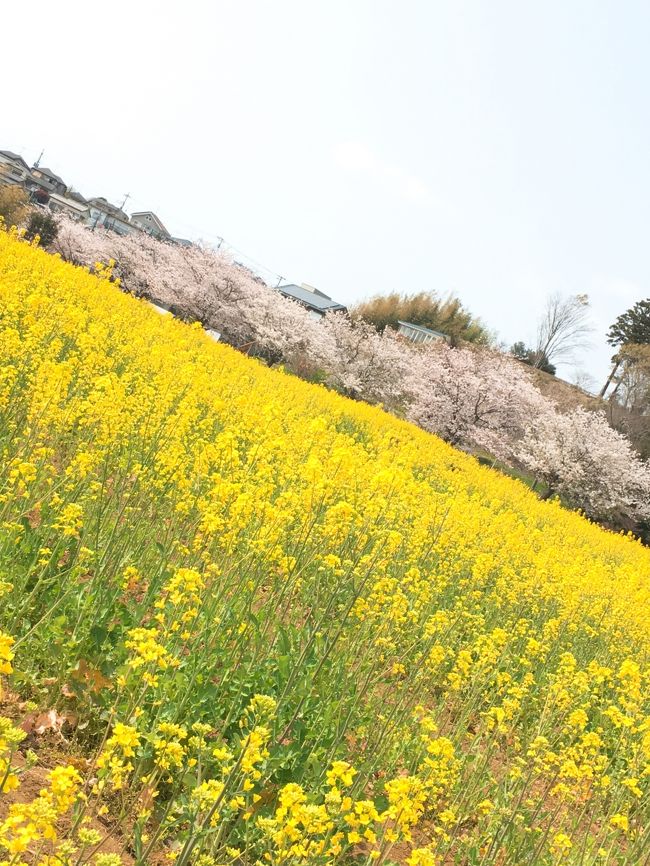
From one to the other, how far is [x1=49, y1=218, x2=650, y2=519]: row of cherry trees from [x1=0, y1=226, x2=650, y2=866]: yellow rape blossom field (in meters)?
21.8

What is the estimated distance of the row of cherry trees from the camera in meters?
28.1

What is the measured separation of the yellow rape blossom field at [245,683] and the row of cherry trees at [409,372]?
21816 millimetres

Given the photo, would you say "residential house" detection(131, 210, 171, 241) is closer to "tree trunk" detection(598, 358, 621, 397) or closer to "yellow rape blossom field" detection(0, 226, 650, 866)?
"tree trunk" detection(598, 358, 621, 397)

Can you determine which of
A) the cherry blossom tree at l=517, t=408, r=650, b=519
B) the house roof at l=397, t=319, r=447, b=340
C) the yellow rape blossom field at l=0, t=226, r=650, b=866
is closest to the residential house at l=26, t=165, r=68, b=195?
the house roof at l=397, t=319, r=447, b=340

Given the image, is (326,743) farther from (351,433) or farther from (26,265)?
(351,433)

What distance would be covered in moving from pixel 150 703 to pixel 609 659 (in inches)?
211

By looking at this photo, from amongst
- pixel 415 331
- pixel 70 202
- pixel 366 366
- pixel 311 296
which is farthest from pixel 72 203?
pixel 366 366

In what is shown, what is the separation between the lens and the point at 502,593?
6746 millimetres

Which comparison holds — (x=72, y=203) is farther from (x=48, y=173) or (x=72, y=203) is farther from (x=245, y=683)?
(x=245, y=683)

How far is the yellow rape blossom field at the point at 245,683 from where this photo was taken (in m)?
2.22

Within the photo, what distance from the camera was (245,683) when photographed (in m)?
3.21

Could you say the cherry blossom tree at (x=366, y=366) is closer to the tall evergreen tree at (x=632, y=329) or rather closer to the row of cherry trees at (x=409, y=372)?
the row of cherry trees at (x=409, y=372)

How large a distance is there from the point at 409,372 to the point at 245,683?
3068cm

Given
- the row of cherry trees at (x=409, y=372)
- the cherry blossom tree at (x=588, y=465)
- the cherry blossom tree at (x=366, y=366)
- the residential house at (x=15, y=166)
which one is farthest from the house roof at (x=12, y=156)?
the cherry blossom tree at (x=588, y=465)
